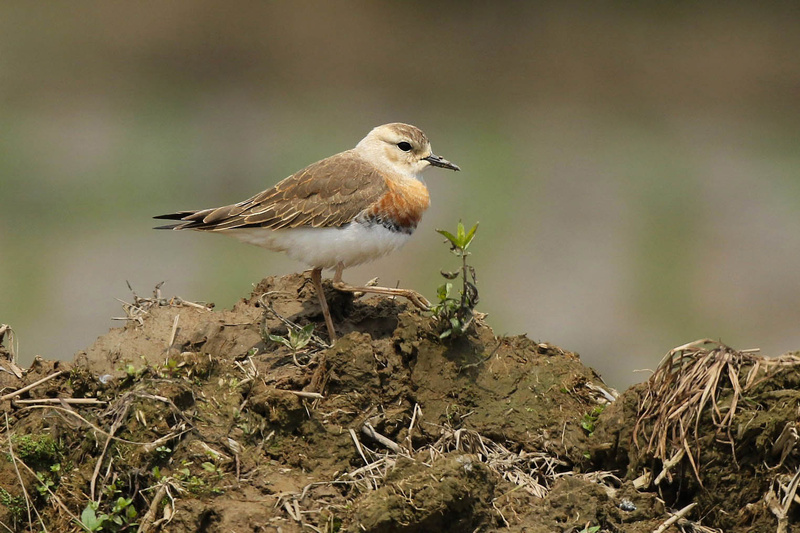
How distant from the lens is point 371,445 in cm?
530

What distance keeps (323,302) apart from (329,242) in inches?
23.0

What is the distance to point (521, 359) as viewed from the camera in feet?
19.7

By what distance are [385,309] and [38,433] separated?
250 cm

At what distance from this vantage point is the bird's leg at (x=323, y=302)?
6.62 m

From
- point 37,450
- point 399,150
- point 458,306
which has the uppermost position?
point 399,150

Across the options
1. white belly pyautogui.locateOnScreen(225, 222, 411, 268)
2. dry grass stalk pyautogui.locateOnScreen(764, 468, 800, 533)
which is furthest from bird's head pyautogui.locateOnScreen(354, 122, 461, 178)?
dry grass stalk pyautogui.locateOnScreen(764, 468, 800, 533)

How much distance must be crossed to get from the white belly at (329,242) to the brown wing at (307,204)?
6cm

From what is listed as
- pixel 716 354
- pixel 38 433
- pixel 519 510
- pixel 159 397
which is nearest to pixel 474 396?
pixel 519 510

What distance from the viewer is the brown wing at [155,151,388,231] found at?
7.31 meters

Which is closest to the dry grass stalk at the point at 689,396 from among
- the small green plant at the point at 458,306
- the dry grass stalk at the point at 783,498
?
the dry grass stalk at the point at 783,498

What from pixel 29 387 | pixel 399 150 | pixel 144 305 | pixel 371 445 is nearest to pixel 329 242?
pixel 399 150

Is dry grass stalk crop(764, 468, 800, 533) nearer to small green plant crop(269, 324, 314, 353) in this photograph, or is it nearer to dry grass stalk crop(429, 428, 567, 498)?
dry grass stalk crop(429, 428, 567, 498)

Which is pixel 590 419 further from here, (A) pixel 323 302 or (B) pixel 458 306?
(A) pixel 323 302

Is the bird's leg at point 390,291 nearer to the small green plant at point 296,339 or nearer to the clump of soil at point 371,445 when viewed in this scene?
the clump of soil at point 371,445
